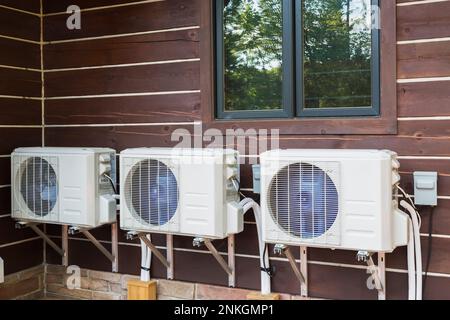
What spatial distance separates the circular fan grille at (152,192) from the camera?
8.39ft

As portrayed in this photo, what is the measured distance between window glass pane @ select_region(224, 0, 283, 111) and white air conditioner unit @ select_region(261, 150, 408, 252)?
546mm

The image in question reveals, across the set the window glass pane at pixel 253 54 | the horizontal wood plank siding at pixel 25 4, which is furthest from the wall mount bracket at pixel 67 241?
the horizontal wood plank siding at pixel 25 4

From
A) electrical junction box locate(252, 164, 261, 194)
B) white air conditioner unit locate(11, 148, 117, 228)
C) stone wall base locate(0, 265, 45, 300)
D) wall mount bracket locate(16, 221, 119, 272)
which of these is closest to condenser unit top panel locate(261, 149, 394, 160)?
electrical junction box locate(252, 164, 261, 194)

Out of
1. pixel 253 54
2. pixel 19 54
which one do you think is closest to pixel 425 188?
pixel 253 54

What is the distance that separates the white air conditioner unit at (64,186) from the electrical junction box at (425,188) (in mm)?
1672

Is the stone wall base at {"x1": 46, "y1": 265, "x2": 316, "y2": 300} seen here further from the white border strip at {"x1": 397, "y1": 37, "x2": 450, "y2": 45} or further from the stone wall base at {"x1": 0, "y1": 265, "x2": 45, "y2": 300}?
the white border strip at {"x1": 397, "y1": 37, "x2": 450, "y2": 45}

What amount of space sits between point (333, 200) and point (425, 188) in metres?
0.49

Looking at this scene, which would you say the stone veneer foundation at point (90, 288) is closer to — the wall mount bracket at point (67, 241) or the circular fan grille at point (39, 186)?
the wall mount bracket at point (67, 241)

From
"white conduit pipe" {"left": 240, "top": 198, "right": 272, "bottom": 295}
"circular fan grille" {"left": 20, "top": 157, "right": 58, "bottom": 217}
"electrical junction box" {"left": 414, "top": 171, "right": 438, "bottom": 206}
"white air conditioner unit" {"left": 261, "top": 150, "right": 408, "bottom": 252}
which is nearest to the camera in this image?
"white air conditioner unit" {"left": 261, "top": 150, "right": 408, "bottom": 252}

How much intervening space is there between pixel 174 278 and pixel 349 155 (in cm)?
140

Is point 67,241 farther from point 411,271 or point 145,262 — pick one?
point 411,271

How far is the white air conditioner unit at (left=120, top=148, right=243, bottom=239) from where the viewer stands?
8.09 ft

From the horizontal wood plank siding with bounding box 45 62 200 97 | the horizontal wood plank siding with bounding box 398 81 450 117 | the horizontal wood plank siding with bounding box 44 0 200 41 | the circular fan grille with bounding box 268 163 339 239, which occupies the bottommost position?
the circular fan grille with bounding box 268 163 339 239
